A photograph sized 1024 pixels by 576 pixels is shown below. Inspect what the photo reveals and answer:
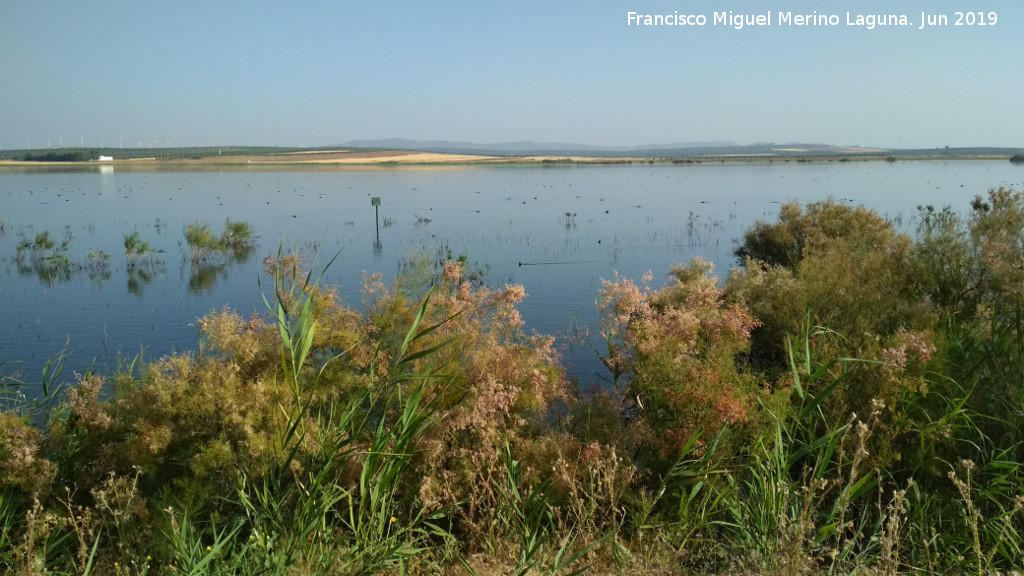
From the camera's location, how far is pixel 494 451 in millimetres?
5773

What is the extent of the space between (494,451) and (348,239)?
89.9ft

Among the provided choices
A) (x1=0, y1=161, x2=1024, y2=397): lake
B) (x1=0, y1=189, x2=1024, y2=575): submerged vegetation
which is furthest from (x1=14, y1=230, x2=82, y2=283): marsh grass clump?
(x1=0, y1=189, x2=1024, y2=575): submerged vegetation

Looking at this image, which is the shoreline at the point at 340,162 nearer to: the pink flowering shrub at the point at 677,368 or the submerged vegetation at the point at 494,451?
the pink flowering shrub at the point at 677,368

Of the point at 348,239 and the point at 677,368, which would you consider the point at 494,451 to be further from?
the point at 348,239

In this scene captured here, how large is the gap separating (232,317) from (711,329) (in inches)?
180

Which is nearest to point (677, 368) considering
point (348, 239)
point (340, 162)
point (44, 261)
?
point (44, 261)

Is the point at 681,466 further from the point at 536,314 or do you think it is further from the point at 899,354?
the point at 536,314

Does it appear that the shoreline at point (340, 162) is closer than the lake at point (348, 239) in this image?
No

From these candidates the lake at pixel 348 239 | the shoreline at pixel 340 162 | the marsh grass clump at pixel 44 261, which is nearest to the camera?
the lake at pixel 348 239

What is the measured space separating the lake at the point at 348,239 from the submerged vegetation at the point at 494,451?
2.00 m

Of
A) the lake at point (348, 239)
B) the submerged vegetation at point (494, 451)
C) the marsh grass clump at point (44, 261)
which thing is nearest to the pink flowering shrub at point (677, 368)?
the submerged vegetation at point (494, 451)

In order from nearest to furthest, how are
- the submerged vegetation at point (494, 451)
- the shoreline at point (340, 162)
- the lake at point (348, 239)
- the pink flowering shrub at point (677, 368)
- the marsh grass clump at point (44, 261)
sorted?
the submerged vegetation at point (494, 451)
the pink flowering shrub at point (677, 368)
the lake at point (348, 239)
the marsh grass clump at point (44, 261)
the shoreline at point (340, 162)

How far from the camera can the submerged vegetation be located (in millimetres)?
4523

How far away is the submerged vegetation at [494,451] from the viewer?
4.52 m
